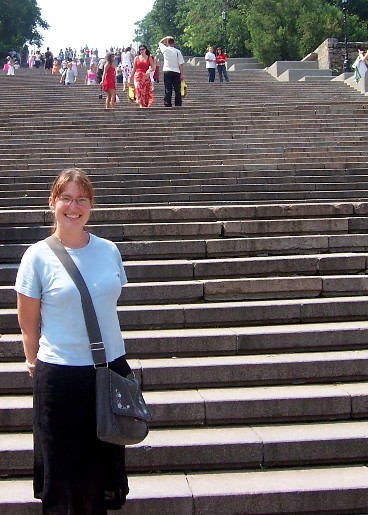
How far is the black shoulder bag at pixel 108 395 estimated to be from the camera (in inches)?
133

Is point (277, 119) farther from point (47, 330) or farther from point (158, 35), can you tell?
point (158, 35)

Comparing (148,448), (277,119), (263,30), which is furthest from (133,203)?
(263,30)

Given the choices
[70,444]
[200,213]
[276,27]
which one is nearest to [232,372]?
[70,444]

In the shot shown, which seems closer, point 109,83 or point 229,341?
point 229,341

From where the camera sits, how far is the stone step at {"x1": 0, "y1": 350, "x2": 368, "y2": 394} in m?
5.54

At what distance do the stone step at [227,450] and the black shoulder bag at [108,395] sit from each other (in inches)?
56.7

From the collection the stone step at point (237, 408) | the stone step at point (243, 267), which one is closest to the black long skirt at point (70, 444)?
the stone step at point (237, 408)

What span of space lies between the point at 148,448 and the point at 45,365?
162 cm

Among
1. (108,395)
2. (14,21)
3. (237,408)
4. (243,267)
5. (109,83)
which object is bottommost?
(237,408)

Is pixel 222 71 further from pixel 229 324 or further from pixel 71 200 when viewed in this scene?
pixel 71 200

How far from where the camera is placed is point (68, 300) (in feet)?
11.3

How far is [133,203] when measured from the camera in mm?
9234

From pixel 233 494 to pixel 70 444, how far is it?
146 centimetres

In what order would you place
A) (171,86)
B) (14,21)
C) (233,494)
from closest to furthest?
1. (233,494)
2. (171,86)
3. (14,21)
